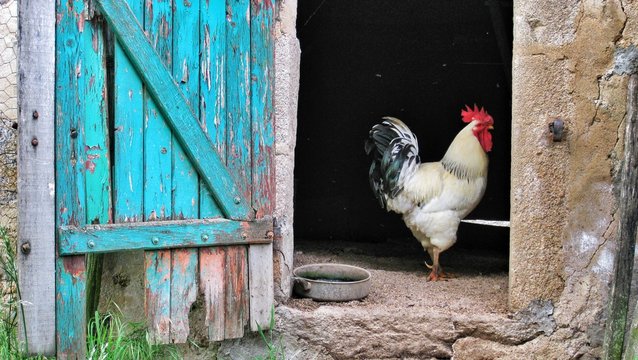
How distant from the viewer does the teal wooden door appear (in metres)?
2.93

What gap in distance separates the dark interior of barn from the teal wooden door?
2.35 meters

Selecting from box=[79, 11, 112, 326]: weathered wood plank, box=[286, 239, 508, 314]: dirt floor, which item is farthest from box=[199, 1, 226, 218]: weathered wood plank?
box=[286, 239, 508, 314]: dirt floor

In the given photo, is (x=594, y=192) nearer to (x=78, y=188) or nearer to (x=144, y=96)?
(x=144, y=96)

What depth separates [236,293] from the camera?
3207mm

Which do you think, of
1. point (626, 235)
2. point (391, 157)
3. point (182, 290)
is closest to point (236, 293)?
point (182, 290)

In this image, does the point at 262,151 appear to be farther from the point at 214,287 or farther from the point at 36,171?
the point at 36,171

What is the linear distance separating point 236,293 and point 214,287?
11 cm

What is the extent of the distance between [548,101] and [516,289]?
0.95 meters

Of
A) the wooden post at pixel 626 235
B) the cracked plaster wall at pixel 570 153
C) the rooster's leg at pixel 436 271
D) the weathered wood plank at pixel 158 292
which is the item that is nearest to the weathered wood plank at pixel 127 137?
the weathered wood plank at pixel 158 292

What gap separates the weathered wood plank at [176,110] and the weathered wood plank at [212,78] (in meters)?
0.05

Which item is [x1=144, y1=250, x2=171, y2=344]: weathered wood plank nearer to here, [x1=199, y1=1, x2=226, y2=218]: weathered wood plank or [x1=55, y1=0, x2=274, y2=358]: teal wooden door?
[x1=55, y1=0, x2=274, y2=358]: teal wooden door

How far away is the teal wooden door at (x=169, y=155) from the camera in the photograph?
2.93m

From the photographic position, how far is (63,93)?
290 centimetres

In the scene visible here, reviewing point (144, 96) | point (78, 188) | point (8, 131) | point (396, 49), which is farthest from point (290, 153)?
point (396, 49)
